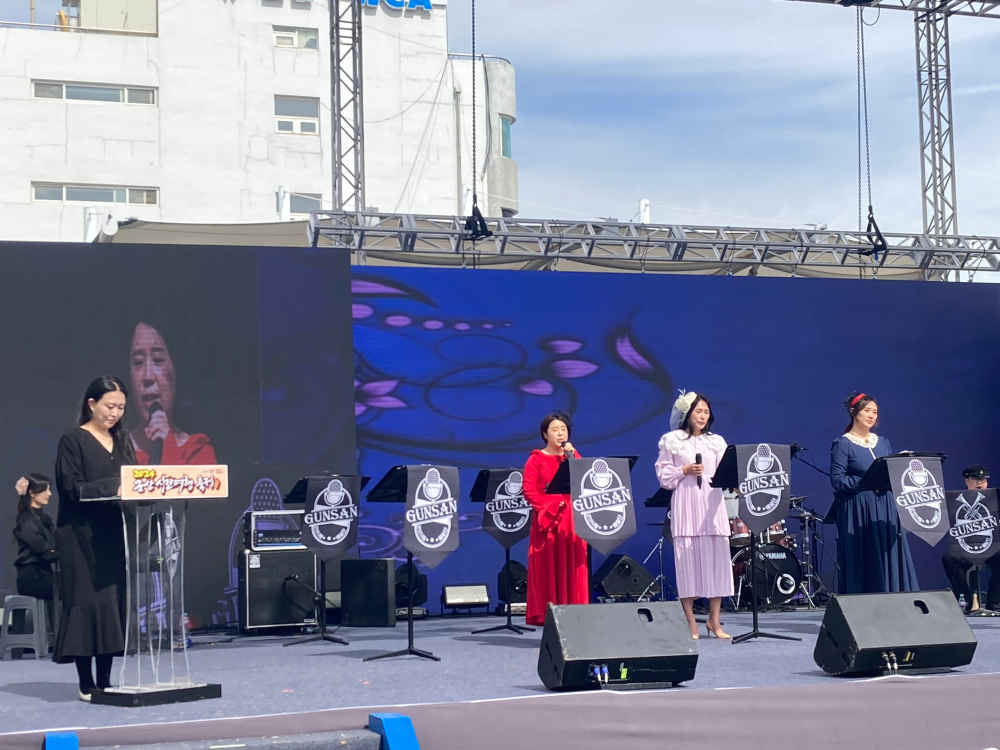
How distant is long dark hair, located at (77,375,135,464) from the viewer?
473cm

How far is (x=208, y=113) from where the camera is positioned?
2283 cm

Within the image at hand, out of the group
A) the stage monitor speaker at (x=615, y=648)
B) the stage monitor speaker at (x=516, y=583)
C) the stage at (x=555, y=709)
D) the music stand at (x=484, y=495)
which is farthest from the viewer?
the stage monitor speaker at (x=516, y=583)

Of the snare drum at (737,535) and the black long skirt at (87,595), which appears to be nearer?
the black long skirt at (87,595)

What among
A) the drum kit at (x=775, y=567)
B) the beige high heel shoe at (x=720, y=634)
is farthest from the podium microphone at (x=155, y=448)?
the drum kit at (x=775, y=567)

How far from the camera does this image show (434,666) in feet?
18.6

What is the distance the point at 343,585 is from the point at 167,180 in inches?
637

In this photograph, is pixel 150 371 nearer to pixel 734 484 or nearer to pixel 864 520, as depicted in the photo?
pixel 734 484

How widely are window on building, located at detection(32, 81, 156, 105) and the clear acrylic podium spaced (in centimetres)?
1948

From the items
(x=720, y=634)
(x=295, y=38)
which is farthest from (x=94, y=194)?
(x=720, y=634)

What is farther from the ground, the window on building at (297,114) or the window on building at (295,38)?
the window on building at (295,38)

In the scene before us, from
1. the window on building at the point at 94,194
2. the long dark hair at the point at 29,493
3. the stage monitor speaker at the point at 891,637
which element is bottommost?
the stage monitor speaker at the point at 891,637

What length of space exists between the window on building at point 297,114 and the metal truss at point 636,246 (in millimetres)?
13223

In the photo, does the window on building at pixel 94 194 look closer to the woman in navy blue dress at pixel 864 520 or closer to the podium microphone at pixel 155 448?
the podium microphone at pixel 155 448

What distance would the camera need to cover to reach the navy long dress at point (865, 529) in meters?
6.35
